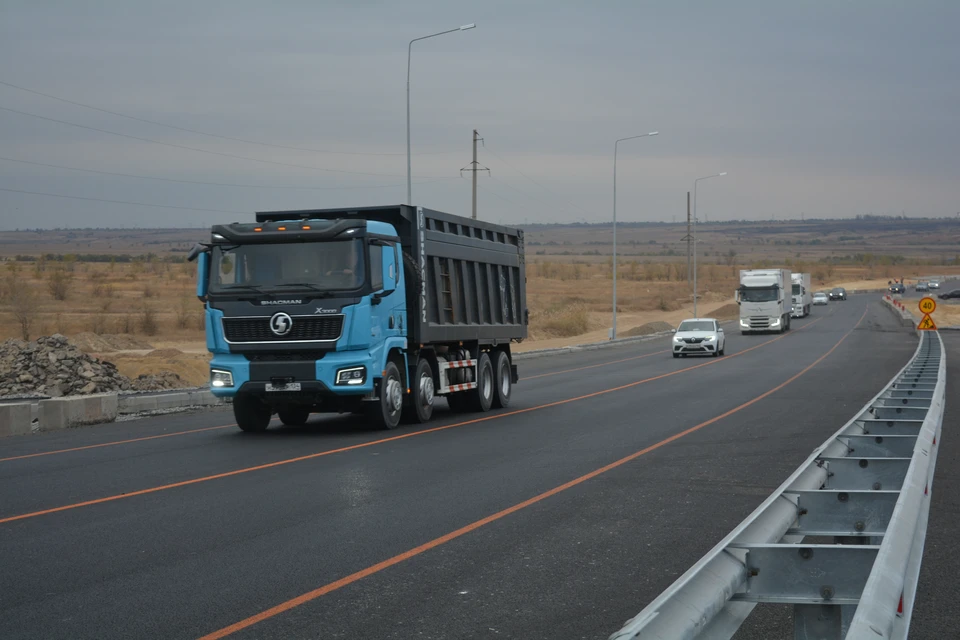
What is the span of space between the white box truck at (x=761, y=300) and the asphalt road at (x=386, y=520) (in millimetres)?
41822

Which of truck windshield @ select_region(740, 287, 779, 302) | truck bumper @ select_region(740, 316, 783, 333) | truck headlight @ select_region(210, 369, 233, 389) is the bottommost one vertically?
truck bumper @ select_region(740, 316, 783, 333)

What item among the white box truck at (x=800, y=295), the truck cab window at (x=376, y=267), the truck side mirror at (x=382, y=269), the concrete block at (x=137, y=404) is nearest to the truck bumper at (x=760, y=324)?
the white box truck at (x=800, y=295)

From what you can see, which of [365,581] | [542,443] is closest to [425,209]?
[542,443]

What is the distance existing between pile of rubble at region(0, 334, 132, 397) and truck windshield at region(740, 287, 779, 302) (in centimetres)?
4147

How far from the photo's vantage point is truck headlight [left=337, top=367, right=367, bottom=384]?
52.6ft

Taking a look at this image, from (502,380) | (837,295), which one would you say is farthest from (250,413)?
(837,295)

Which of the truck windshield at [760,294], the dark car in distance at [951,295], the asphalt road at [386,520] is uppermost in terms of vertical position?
the truck windshield at [760,294]

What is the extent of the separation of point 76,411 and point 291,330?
18.4ft

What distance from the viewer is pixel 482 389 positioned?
2131 centimetres

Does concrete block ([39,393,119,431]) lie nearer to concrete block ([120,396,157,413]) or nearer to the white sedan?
concrete block ([120,396,157,413])

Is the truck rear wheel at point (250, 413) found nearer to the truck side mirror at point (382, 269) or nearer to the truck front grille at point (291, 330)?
the truck front grille at point (291, 330)

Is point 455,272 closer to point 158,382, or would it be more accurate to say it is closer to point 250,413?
point 250,413

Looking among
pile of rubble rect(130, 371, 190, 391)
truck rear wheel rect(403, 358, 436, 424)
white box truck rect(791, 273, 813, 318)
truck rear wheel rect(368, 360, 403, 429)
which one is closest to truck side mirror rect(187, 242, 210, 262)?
truck rear wheel rect(368, 360, 403, 429)

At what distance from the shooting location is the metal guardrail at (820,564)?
12.0 ft
